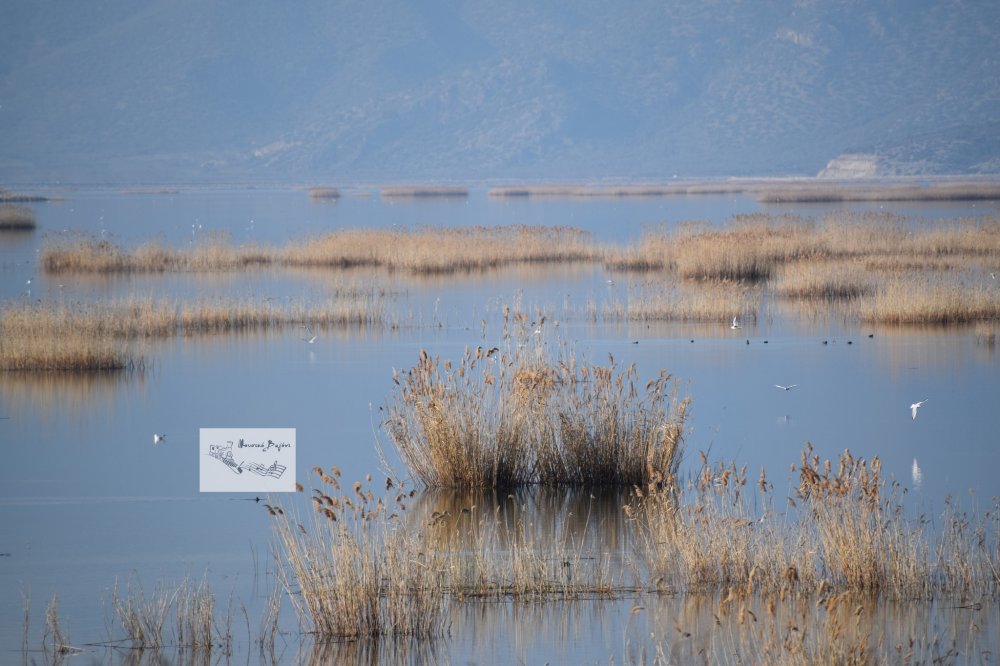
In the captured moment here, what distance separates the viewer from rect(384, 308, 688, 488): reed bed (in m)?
10.5

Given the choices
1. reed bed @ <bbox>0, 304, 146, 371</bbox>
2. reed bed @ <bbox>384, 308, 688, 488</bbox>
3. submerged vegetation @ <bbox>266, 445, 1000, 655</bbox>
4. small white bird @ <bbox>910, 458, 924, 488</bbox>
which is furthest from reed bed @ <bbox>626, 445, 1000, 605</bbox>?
reed bed @ <bbox>0, 304, 146, 371</bbox>

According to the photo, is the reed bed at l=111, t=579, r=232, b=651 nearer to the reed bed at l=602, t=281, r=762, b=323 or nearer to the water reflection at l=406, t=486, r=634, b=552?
the water reflection at l=406, t=486, r=634, b=552

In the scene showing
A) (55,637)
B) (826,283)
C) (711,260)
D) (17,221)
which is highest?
(17,221)

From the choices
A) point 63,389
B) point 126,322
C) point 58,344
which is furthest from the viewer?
point 126,322

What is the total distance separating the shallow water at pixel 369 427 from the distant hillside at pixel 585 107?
414 ft

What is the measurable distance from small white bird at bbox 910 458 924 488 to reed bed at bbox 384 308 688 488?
179 cm

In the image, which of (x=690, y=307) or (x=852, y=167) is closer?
(x=690, y=307)

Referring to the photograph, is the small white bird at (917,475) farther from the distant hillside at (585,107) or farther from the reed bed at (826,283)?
the distant hillside at (585,107)

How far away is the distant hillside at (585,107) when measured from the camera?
158625mm

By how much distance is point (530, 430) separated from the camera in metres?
10.7

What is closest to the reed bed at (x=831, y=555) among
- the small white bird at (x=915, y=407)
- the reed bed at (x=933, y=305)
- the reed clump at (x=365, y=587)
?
the reed clump at (x=365, y=587)

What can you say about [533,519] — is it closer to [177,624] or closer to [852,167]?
[177,624]

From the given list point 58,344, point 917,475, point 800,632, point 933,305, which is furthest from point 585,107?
point 800,632

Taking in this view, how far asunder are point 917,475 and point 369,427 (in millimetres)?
5010
